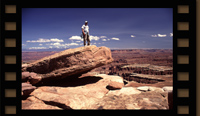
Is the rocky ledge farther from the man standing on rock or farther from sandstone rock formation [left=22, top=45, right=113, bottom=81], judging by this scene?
the man standing on rock

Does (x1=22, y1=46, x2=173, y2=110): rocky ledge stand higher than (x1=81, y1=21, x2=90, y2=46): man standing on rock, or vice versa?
(x1=81, y1=21, x2=90, y2=46): man standing on rock

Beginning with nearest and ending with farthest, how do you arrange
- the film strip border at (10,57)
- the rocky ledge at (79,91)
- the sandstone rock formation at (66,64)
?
the film strip border at (10,57)
the rocky ledge at (79,91)
the sandstone rock formation at (66,64)

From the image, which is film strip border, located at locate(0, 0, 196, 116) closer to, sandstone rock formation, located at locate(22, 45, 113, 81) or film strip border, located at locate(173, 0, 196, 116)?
film strip border, located at locate(173, 0, 196, 116)

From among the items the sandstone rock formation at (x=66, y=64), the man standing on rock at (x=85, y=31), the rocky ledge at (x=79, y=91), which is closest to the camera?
the rocky ledge at (x=79, y=91)

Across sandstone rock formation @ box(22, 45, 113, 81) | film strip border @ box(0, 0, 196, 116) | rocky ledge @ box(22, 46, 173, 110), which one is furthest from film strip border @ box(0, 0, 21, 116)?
sandstone rock formation @ box(22, 45, 113, 81)

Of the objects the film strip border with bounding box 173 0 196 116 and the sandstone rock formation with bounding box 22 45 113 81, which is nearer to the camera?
the film strip border with bounding box 173 0 196 116

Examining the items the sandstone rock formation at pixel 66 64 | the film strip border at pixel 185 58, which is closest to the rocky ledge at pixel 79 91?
the sandstone rock formation at pixel 66 64

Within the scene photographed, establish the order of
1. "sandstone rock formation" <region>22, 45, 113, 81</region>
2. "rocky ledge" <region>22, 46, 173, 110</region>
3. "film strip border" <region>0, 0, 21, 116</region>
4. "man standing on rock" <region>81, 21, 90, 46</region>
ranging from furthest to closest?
"man standing on rock" <region>81, 21, 90, 46</region> → "sandstone rock formation" <region>22, 45, 113, 81</region> → "rocky ledge" <region>22, 46, 173, 110</region> → "film strip border" <region>0, 0, 21, 116</region>

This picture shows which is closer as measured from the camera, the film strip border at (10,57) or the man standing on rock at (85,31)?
the film strip border at (10,57)

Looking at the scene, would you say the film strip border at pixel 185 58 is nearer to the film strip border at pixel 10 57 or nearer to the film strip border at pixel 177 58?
the film strip border at pixel 177 58

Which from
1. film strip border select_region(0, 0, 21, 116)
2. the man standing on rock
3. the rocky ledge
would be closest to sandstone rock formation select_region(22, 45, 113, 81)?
the rocky ledge

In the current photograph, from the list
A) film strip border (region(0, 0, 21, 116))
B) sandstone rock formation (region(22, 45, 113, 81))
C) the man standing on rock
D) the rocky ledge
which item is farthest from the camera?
the man standing on rock
